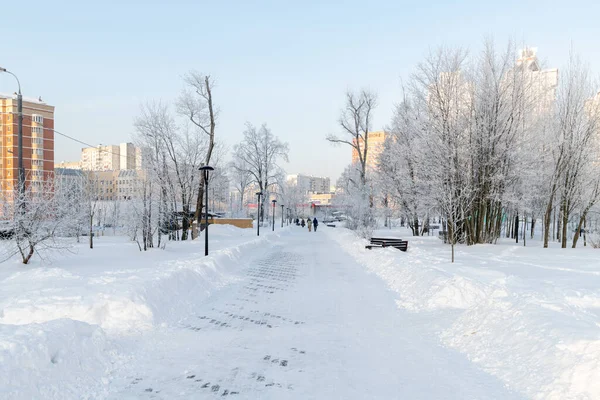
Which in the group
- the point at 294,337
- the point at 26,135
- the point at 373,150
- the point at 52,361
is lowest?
the point at 294,337

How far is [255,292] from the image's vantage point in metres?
9.78

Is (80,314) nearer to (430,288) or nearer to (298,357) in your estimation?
(298,357)

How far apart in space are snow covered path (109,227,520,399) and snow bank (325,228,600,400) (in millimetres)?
382

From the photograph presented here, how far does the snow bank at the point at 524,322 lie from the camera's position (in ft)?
13.6

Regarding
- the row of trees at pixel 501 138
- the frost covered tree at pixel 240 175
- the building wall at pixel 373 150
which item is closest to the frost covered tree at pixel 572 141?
the row of trees at pixel 501 138

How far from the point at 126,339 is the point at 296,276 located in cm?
715

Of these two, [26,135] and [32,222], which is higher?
[26,135]

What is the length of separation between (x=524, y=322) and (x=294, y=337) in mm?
3428

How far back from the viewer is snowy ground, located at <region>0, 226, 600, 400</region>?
4.15 meters

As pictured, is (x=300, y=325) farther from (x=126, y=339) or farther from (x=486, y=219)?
(x=486, y=219)

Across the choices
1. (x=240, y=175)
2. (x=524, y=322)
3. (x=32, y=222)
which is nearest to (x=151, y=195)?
(x=32, y=222)

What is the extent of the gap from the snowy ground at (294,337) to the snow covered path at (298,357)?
0.08ft

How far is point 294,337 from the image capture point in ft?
19.9

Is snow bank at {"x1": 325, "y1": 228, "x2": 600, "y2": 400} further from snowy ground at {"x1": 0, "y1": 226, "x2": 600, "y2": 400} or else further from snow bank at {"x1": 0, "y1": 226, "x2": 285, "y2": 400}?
snow bank at {"x1": 0, "y1": 226, "x2": 285, "y2": 400}
